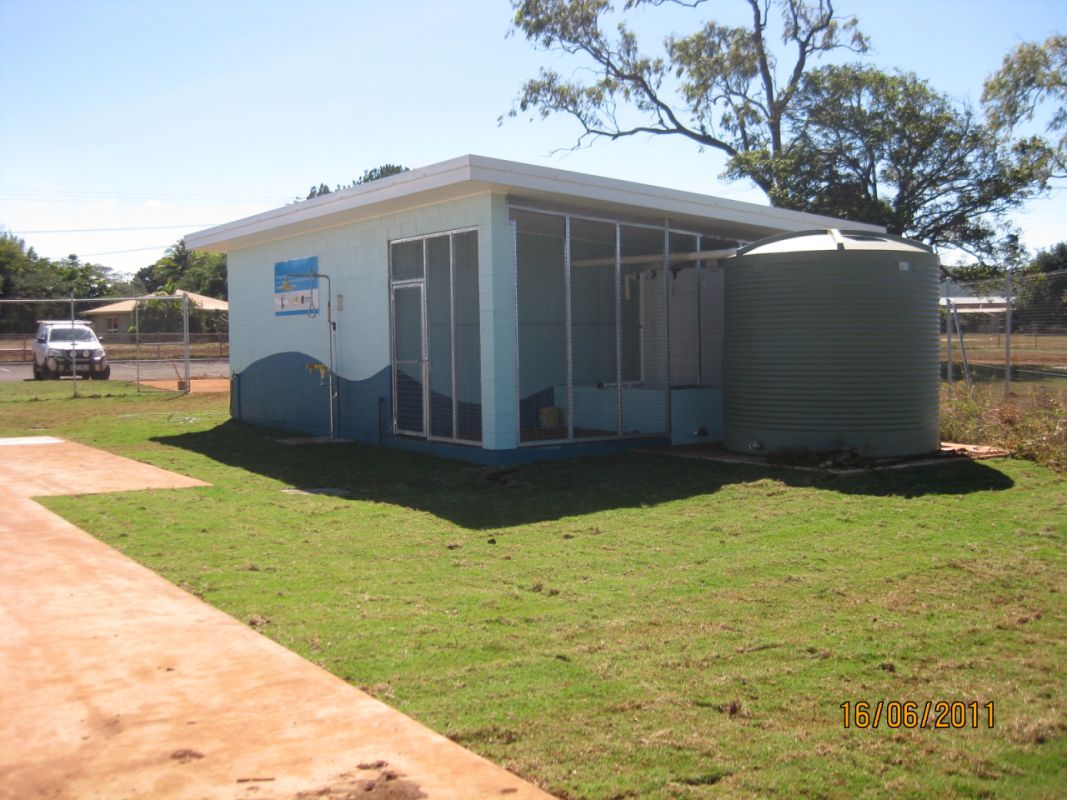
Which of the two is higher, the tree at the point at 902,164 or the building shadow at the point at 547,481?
the tree at the point at 902,164

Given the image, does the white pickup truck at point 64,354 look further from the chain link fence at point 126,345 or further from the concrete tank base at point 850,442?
the concrete tank base at point 850,442

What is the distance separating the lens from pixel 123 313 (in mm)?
52219

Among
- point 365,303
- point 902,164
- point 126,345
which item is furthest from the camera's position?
point 126,345

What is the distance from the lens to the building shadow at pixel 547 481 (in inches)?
370

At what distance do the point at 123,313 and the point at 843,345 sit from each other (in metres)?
48.7

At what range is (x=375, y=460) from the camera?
488 inches

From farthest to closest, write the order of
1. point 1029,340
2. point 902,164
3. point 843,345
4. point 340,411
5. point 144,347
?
point 144,347
point 902,164
point 1029,340
point 340,411
point 843,345

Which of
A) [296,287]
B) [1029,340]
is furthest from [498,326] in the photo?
[1029,340]

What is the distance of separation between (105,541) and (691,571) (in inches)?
180

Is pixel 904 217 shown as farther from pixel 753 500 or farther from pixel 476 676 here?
pixel 476 676

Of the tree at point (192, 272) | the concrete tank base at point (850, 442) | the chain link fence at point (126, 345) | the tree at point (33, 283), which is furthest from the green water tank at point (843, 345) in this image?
the tree at point (192, 272)

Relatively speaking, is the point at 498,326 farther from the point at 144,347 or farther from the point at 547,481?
the point at 144,347
